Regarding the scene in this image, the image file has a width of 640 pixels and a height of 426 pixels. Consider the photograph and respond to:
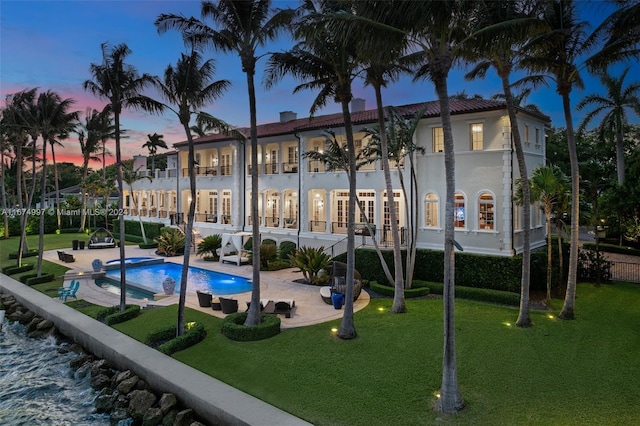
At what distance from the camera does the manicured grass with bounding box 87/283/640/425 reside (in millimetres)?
8250

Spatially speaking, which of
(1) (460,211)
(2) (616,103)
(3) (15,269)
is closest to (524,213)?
(1) (460,211)

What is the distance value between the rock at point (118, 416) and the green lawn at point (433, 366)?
1.96 metres

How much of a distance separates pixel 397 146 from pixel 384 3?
30.8 ft

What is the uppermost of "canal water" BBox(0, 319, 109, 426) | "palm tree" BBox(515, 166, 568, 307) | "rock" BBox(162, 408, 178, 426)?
"palm tree" BBox(515, 166, 568, 307)

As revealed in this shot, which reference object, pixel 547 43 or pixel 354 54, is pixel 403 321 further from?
pixel 547 43

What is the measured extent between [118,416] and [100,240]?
30038mm

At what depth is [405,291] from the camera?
17750 mm

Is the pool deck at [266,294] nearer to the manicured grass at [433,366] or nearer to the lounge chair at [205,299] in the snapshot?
the lounge chair at [205,299]

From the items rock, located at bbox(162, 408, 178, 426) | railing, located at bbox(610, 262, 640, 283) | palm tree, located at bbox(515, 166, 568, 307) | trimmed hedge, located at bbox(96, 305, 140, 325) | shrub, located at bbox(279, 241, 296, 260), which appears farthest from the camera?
shrub, located at bbox(279, 241, 296, 260)

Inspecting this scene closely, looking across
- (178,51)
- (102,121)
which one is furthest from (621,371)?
(102,121)

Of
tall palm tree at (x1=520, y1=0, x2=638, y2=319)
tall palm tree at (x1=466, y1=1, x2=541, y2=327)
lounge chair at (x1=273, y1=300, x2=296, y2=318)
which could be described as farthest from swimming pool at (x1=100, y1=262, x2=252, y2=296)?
tall palm tree at (x1=520, y1=0, x2=638, y2=319)

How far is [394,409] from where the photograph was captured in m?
8.36

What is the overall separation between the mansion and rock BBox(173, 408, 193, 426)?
36.8ft

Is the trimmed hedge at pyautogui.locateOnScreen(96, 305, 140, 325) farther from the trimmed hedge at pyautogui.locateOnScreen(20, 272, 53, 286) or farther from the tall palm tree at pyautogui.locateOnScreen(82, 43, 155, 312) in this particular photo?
the trimmed hedge at pyautogui.locateOnScreen(20, 272, 53, 286)
